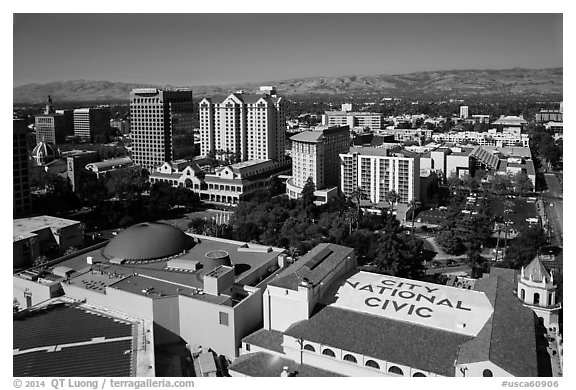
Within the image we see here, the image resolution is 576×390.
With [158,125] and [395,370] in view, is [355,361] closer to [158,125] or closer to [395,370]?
[395,370]

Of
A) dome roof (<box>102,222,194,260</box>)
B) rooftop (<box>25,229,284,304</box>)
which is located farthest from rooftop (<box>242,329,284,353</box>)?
dome roof (<box>102,222,194,260</box>)

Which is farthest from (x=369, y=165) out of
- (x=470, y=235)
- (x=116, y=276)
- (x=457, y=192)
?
(x=116, y=276)

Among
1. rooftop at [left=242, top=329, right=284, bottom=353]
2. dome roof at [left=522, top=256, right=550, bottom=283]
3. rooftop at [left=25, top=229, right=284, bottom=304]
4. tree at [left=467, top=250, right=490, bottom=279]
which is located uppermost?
dome roof at [left=522, top=256, right=550, bottom=283]

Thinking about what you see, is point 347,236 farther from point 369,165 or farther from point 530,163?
point 530,163

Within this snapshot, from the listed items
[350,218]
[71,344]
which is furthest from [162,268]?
[350,218]

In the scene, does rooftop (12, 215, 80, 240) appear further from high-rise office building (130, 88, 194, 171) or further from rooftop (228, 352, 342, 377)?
high-rise office building (130, 88, 194, 171)

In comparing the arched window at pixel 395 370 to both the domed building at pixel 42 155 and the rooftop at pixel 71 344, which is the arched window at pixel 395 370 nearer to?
the rooftop at pixel 71 344
